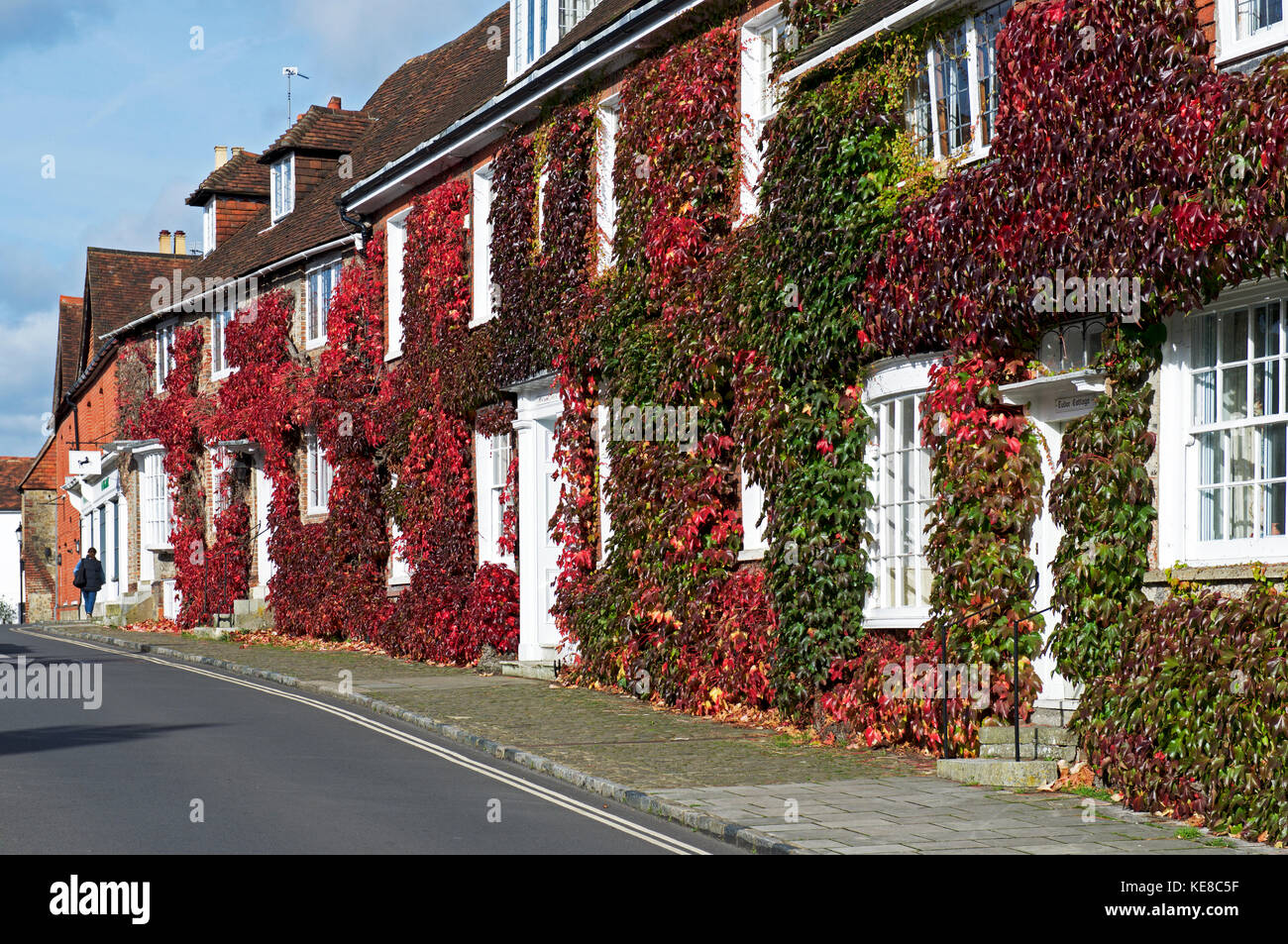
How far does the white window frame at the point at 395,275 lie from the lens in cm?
2414

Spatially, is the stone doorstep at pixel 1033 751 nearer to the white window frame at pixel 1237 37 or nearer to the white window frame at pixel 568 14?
the white window frame at pixel 1237 37

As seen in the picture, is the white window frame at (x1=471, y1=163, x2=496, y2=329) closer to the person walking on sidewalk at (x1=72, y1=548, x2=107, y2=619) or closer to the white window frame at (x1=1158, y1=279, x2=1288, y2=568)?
the white window frame at (x1=1158, y1=279, x2=1288, y2=568)

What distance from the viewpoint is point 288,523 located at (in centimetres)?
2802

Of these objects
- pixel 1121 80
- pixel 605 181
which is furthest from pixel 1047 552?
pixel 605 181

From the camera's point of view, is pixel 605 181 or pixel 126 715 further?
pixel 605 181

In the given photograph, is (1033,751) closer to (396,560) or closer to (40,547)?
(396,560)

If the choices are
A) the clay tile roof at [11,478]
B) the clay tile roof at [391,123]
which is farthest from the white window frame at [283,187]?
the clay tile roof at [11,478]

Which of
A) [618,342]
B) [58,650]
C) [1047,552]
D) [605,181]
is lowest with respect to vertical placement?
[58,650]

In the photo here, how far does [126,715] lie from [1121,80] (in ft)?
35.3

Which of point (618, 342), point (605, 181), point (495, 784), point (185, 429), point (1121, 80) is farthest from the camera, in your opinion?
point (185, 429)

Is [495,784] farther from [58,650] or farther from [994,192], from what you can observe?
Answer: [58,650]

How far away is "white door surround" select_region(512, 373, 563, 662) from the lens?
19625 millimetres

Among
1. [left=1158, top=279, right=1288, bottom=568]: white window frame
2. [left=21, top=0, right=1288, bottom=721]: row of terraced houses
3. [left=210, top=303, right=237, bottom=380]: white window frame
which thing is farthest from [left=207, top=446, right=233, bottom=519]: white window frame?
[left=1158, top=279, right=1288, bottom=568]: white window frame

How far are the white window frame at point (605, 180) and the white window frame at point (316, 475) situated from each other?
10765 mm
